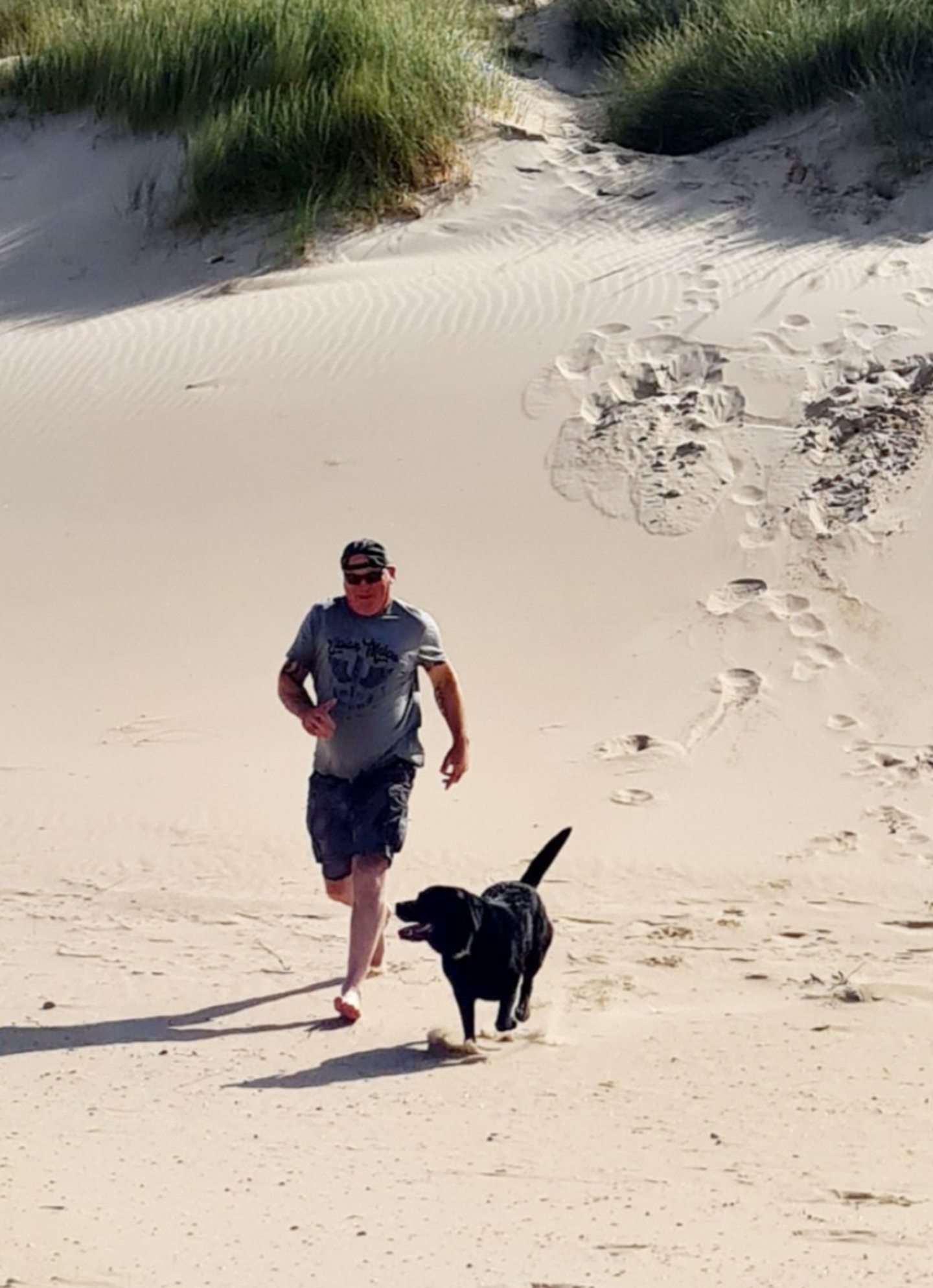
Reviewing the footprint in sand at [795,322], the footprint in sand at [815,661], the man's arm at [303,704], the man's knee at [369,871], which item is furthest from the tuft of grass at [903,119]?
the man's knee at [369,871]

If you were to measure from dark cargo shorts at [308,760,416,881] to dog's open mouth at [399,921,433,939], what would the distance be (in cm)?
62

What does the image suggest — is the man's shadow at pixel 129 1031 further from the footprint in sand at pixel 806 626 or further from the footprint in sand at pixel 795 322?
the footprint in sand at pixel 795 322

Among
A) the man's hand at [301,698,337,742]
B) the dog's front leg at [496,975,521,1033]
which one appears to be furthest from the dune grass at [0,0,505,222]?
the dog's front leg at [496,975,521,1033]

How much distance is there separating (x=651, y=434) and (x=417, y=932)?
5.60 m

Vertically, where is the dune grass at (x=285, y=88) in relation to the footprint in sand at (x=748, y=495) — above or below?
above

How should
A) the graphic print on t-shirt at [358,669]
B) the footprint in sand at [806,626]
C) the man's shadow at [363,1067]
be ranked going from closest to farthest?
the man's shadow at [363,1067], the graphic print on t-shirt at [358,669], the footprint in sand at [806,626]

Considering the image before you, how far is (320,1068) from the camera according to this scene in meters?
5.51

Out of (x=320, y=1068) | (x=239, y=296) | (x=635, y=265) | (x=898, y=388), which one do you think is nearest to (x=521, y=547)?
(x=898, y=388)

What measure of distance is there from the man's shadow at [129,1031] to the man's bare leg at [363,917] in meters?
0.18

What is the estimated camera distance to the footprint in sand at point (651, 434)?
10203mm

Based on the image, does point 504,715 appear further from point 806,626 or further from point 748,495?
point 748,495

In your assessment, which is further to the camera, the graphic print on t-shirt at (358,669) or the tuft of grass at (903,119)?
the tuft of grass at (903,119)

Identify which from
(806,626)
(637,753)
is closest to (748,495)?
(806,626)

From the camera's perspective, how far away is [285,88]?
14.9 m
